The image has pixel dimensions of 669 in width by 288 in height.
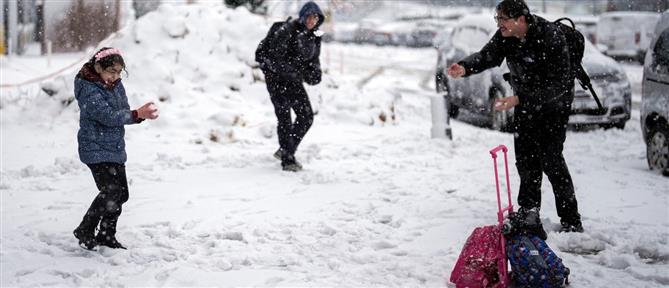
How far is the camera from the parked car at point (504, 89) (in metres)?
11.0

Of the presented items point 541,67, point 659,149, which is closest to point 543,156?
point 541,67

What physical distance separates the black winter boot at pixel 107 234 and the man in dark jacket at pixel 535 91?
255 cm

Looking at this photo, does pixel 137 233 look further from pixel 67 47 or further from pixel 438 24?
pixel 438 24

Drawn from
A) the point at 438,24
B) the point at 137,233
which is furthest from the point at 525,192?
the point at 438,24

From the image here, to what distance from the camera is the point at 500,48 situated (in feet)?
18.4

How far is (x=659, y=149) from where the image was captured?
8.20 metres

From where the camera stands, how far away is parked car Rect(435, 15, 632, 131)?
11.0 m

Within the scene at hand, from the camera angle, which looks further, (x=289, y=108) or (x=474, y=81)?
(x=474, y=81)

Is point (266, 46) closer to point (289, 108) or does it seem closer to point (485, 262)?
point (289, 108)

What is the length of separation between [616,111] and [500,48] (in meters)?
6.29

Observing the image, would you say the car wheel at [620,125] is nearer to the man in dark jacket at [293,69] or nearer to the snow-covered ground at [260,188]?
the snow-covered ground at [260,188]

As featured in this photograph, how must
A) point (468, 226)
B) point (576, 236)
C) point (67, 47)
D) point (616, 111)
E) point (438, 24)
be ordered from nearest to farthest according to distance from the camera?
point (576, 236), point (468, 226), point (616, 111), point (67, 47), point (438, 24)

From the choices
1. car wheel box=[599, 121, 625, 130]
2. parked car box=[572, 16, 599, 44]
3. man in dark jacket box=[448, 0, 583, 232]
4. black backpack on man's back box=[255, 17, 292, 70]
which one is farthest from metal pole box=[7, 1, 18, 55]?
parked car box=[572, 16, 599, 44]

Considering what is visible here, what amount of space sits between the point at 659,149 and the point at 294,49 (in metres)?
3.97
